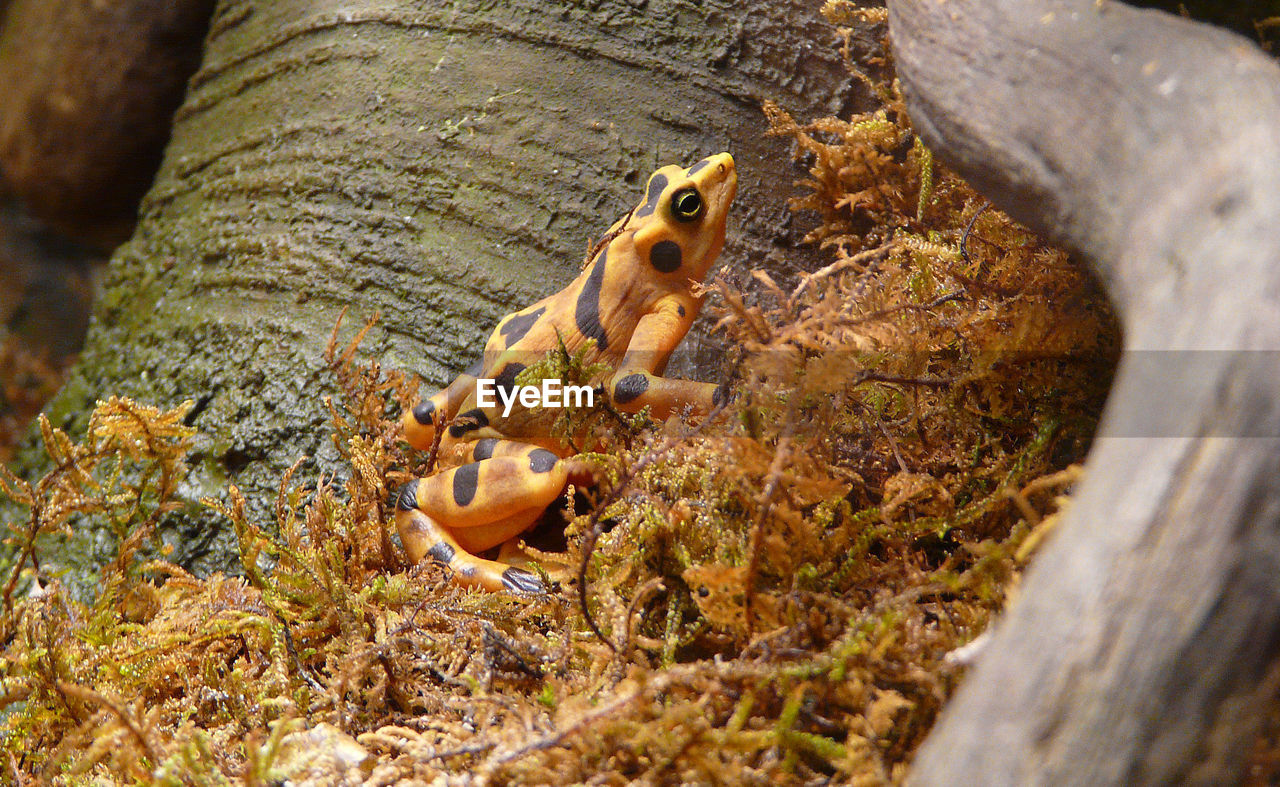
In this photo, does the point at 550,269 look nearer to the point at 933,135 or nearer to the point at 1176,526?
the point at 933,135

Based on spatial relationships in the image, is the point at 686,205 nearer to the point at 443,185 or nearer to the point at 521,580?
the point at 443,185

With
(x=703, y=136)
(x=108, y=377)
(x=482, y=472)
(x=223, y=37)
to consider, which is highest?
(x=223, y=37)

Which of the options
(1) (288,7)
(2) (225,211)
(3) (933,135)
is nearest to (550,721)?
(3) (933,135)

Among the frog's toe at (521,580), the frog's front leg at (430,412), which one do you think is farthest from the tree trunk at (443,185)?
the frog's toe at (521,580)

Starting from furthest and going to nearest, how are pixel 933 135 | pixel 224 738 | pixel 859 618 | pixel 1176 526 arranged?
pixel 224 738 → pixel 933 135 → pixel 859 618 → pixel 1176 526

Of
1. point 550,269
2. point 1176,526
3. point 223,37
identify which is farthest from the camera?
point 223,37

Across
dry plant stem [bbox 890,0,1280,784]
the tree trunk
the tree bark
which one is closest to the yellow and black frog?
the tree trunk

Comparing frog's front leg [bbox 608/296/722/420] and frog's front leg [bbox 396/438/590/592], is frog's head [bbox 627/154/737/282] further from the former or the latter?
frog's front leg [bbox 396/438/590/592]

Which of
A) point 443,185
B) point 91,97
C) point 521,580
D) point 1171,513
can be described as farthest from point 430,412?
point 91,97
